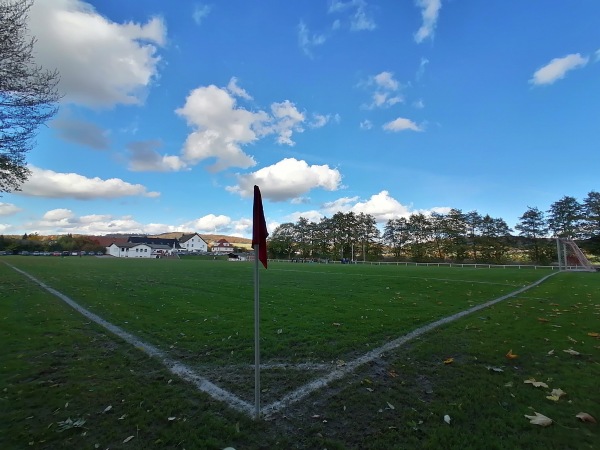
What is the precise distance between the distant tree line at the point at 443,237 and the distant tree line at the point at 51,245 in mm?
69782

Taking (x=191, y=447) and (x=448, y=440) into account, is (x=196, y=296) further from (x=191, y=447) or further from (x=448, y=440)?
(x=448, y=440)

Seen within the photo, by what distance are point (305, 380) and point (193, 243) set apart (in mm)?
148074

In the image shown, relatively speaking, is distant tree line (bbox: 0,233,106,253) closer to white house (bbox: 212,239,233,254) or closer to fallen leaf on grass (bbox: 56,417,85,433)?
white house (bbox: 212,239,233,254)

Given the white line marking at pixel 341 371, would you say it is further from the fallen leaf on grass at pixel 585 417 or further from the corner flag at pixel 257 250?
the fallen leaf on grass at pixel 585 417

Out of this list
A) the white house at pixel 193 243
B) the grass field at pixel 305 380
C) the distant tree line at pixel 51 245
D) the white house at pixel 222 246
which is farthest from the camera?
the white house at pixel 222 246

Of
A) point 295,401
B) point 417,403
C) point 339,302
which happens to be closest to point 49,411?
point 295,401

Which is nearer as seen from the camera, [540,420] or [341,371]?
[540,420]

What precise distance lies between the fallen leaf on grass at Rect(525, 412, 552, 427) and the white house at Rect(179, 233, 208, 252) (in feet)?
484

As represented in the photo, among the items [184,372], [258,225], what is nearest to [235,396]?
[184,372]

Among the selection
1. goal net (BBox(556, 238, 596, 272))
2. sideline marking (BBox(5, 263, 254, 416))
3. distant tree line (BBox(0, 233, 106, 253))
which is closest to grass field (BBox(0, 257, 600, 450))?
sideline marking (BBox(5, 263, 254, 416))

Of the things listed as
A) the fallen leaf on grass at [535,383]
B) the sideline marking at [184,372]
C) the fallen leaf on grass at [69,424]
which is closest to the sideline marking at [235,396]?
the sideline marking at [184,372]

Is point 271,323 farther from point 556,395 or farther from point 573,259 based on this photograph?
point 573,259

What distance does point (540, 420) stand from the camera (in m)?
3.44

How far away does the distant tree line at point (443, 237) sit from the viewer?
57344 mm
